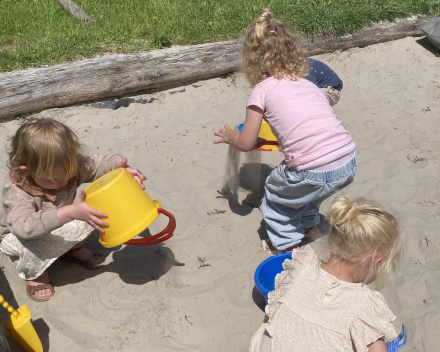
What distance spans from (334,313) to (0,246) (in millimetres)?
1598

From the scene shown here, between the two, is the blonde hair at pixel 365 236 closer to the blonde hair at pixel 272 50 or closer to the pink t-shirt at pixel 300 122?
the pink t-shirt at pixel 300 122

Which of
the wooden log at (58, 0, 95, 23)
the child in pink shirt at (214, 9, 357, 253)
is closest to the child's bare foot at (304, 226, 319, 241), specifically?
the child in pink shirt at (214, 9, 357, 253)

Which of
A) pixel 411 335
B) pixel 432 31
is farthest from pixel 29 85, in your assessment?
pixel 432 31

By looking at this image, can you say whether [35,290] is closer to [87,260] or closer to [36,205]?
[87,260]

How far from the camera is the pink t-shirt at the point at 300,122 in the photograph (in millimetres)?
2111

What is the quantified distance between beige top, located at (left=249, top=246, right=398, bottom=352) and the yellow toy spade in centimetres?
104

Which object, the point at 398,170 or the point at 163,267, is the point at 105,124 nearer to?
the point at 163,267

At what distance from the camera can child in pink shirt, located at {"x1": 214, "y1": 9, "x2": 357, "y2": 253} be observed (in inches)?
83.4

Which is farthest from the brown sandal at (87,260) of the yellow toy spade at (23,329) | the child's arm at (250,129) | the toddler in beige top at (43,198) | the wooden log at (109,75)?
the wooden log at (109,75)

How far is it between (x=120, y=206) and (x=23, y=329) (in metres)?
0.67

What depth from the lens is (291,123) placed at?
214cm

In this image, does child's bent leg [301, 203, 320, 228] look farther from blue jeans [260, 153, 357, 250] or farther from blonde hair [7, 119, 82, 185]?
blonde hair [7, 119, 82, 185]

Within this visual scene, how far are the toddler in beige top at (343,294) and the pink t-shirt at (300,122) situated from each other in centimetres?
61

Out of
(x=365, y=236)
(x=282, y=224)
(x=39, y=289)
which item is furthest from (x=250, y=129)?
(x=39, y=289)
